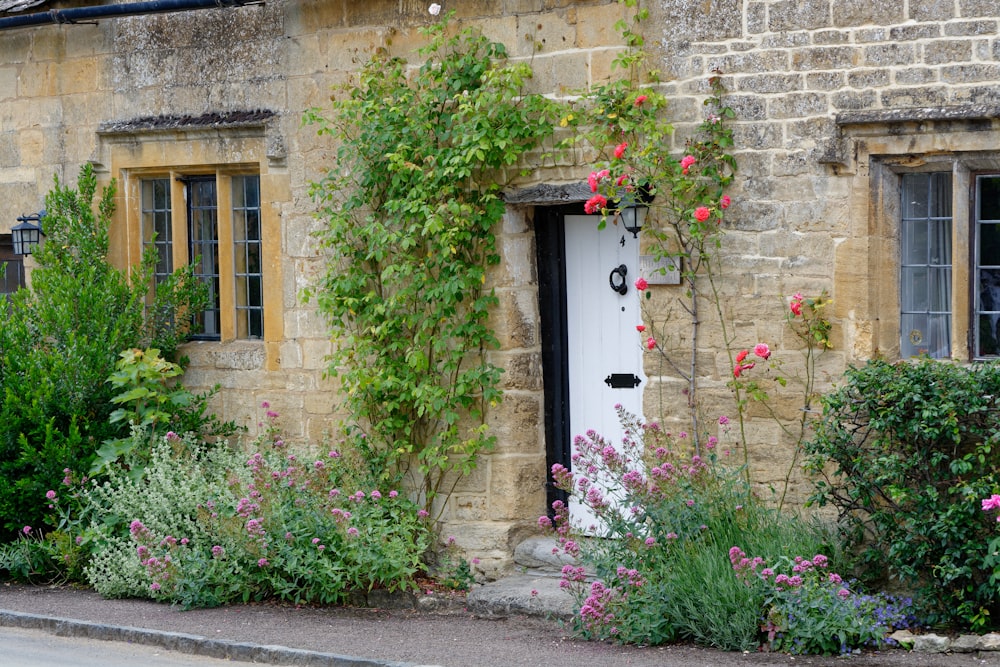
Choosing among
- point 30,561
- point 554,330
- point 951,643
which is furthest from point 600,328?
point 30,561

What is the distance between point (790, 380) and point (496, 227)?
226 centimetres

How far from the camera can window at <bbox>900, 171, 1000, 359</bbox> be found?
804 centimetres

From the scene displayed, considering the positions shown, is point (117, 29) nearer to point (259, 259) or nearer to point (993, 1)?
point (259, 259)

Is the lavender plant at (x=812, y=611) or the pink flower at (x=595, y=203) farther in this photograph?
the pink flower at (x=595, y=203)

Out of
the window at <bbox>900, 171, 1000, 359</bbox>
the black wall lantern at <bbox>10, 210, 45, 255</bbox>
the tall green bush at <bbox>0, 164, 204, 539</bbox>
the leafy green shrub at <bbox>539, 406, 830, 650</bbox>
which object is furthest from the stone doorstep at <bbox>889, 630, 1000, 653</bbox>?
the black wall lantern at <bbox>10, 210, 45, 255</bbox>

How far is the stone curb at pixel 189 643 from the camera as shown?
24.6 ft

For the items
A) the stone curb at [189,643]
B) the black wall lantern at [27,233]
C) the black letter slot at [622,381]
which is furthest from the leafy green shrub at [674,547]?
the black wall lantern at [27,233]

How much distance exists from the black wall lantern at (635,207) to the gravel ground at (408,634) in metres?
2.54

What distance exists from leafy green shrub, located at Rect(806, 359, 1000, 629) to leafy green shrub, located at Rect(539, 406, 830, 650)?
17.3 inches

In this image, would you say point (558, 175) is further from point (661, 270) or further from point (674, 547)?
point (674, 547)

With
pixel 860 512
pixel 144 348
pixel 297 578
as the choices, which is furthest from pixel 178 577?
pixel 860 512

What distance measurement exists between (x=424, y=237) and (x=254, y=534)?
2.33 m

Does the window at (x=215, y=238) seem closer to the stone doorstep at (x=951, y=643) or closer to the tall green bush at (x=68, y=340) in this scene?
the tall green bush at (x=68, y=340)

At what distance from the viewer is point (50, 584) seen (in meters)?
10.1
